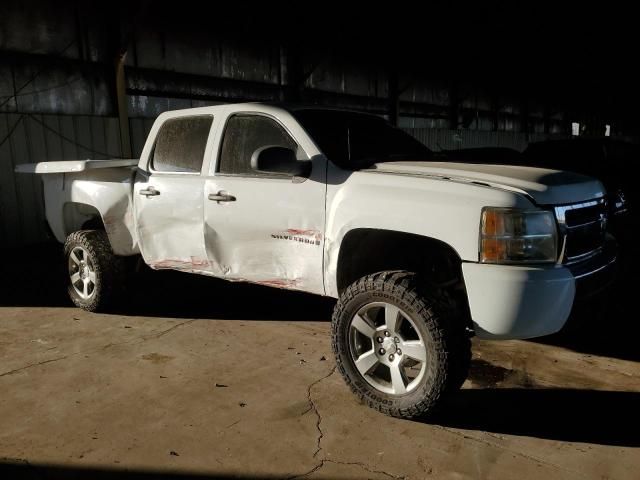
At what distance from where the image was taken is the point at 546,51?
19844 mm

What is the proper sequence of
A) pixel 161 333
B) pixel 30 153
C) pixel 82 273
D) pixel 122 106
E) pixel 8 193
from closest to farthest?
1. pixel 161 333
2. pixel 82 273
3. pixel 8 193
4. pixel 30 153
5. pixel 122 106

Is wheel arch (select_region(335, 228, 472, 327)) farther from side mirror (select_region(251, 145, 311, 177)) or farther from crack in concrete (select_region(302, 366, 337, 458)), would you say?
crack in concrete (select_region(302, 366, 337, 458))

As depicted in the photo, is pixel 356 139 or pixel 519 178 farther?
pixel 356 139

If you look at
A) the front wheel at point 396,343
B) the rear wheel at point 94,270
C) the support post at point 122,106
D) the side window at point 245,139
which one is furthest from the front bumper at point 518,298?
the support post at point 122,106

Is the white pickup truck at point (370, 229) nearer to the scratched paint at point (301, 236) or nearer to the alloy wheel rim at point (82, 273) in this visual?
the scratched paint at point (301, 236)

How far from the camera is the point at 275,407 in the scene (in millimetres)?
3207

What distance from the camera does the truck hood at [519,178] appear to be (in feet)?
9.36

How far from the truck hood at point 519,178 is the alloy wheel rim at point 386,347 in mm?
828

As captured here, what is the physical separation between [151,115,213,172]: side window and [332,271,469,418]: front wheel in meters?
1.83

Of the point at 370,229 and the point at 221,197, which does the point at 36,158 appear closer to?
the point at 221,197

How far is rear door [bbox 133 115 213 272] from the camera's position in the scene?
4137 millimetres

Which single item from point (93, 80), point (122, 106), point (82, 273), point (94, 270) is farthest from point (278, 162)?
point (93, 80)

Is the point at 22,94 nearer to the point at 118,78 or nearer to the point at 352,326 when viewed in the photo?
the point at 118,78

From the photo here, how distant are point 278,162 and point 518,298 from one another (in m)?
1.64
